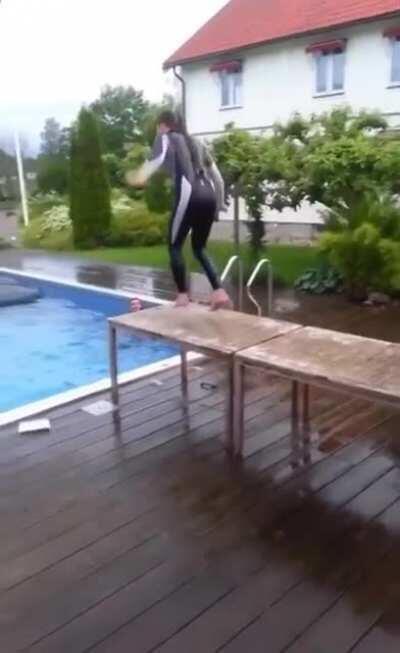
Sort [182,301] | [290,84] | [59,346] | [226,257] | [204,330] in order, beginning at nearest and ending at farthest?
[204,330]
[182,301]
[59,346]
[226,257]
[290,84]

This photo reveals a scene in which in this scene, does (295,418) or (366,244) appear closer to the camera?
(295,418)

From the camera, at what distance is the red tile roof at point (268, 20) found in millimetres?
12028

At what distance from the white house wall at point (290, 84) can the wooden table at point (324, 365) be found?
9.89 m

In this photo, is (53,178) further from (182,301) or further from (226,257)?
(182,301)

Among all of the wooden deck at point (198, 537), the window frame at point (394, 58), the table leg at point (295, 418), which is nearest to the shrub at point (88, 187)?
the window frame at point (394, 58)

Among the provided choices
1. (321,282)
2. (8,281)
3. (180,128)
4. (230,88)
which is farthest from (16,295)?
(230,88)

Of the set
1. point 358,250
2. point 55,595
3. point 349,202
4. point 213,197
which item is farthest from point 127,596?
point 349,202

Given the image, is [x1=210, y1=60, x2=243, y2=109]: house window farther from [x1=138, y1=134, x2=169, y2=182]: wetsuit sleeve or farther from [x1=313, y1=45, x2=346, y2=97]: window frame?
[x1=138, y1=134, x2=169, y2=182]: wetsuit sleeve

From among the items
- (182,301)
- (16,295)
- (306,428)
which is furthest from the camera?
(16,295)

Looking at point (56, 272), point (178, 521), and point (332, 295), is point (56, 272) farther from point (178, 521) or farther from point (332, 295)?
point (178, 521)

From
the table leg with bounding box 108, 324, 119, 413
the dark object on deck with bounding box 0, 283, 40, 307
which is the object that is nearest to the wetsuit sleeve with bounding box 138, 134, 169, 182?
the table leg with bounding box 108, 324, 119, 413

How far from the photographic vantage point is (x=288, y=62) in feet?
43.5

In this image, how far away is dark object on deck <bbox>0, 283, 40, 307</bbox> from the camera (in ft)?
25.1

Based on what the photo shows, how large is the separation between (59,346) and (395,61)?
9320 millimetres
